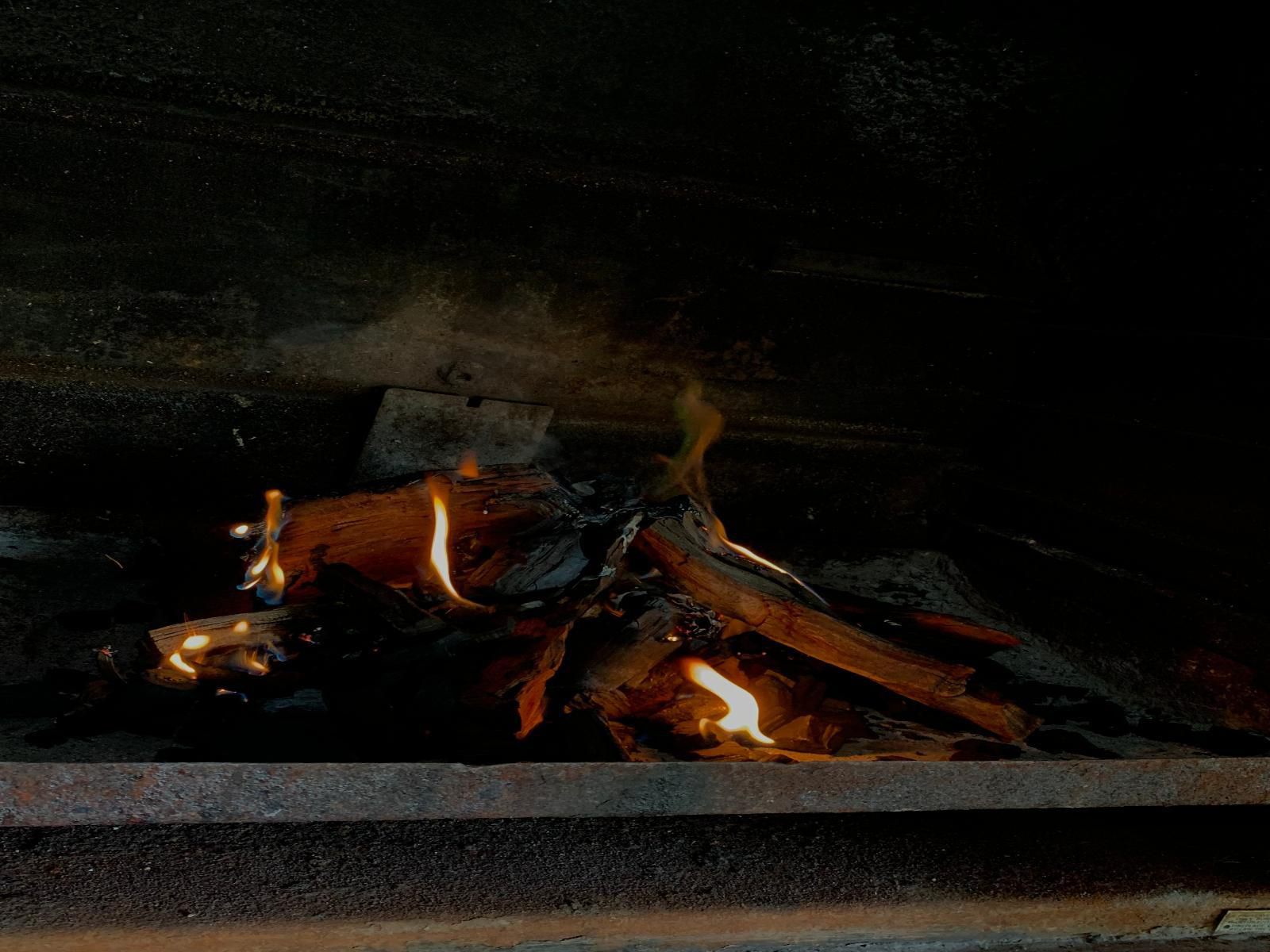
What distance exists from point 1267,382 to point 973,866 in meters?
1.81

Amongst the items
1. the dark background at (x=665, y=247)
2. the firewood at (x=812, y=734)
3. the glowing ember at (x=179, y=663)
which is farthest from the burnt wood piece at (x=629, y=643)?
the dark background at (x=665, y=247)

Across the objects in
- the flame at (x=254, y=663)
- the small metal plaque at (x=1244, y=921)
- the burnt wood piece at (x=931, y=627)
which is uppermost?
the burnt wood piece at (x=931, y=627)

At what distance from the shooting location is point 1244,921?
2.59 metres

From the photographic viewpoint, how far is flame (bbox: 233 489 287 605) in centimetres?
255

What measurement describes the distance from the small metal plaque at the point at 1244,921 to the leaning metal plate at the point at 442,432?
264 cm

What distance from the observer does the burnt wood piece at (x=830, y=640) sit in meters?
2.65

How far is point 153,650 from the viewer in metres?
2.28

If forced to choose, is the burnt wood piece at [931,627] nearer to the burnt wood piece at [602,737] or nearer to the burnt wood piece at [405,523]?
the burnt wood piece at [602,737]

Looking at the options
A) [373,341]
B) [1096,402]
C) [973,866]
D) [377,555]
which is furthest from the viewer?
[1096,402]

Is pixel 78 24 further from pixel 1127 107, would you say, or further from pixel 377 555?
pixel 1127 107

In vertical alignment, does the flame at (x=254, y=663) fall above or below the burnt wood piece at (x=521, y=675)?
below

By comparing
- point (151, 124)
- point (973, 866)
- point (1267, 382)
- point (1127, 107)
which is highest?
point (1127, 107)

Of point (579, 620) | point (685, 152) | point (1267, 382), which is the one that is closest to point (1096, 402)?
point (1267, 382)

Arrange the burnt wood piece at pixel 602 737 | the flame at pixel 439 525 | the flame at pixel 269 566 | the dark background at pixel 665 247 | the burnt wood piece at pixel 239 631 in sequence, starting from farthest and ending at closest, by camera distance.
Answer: the dark background at pixel 665 247 → the flame at pixel 439 525 → the flame at pixel 269 566 → the burnt wood piece at pixel 239 631 → the burnt wood piece at pixel 602 737
